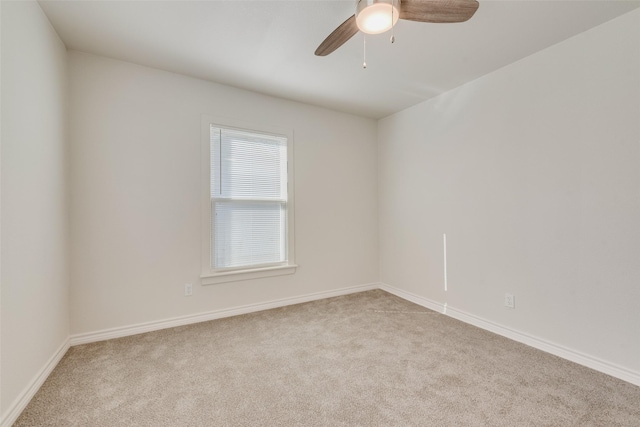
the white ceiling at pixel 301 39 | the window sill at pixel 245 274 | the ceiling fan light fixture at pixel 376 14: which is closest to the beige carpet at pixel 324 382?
the window sill at pixel 245 274

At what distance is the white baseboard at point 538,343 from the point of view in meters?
1.93

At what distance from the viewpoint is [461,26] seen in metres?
2.06

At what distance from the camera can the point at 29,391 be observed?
1.70 metres

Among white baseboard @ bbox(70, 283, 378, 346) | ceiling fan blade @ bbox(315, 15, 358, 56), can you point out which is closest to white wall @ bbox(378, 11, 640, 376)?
white baseboard @ bbox(70, 283, 378, 346)

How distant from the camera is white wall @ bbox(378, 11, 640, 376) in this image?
1.95m

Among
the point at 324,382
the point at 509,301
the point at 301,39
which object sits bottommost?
the point at 324,382

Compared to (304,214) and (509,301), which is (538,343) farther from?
(304,214)

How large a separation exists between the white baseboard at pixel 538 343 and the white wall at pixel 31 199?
3.47m

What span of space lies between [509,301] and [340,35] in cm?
263

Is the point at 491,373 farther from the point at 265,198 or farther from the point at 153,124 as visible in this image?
the point at 153,124

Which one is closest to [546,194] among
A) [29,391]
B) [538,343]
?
[538,343]

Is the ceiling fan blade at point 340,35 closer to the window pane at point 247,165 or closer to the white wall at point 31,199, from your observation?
the window pane at point 247,165

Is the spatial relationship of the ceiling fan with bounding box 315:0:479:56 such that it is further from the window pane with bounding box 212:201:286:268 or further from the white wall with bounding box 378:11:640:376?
the window pane with bounding box 212:201:286:268

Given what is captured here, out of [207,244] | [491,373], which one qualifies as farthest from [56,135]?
[491,373]
